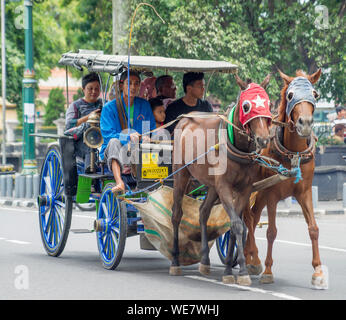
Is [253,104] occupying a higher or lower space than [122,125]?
higher

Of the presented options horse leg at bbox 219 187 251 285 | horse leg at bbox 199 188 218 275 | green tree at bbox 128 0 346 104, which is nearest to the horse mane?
horse leg at bbox 219 187 251 285

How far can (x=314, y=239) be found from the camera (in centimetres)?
A: 842

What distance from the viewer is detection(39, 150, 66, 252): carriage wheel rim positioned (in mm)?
11016

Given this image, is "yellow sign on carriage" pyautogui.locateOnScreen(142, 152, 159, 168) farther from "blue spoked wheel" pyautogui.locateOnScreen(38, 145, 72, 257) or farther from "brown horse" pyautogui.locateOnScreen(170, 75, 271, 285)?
"blue spoked wheel" pyautogui.locateOnScreen(38, 145, 72, 257)

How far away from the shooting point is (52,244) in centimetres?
1112

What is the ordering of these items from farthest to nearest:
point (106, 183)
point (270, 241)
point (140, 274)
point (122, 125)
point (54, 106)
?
point (54, 106) → point (106, 183) → point (122, 125) → point (140, 274) → point (270, 241)

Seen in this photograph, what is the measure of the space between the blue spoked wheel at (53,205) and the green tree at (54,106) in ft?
146

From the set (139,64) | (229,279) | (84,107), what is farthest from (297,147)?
(84,107)

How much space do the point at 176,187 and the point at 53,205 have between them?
7.66 ft

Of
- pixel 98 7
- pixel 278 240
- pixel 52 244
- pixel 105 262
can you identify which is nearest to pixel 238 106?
pixel 105 262

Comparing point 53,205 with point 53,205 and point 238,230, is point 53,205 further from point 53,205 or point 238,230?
point 238,230

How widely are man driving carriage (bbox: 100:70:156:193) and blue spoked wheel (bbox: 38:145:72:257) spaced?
1.18 metres

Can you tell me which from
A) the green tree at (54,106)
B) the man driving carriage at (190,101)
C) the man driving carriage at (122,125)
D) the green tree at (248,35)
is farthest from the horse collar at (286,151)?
the green tree at (54,106)

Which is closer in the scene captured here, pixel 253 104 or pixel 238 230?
pixel 253 104
